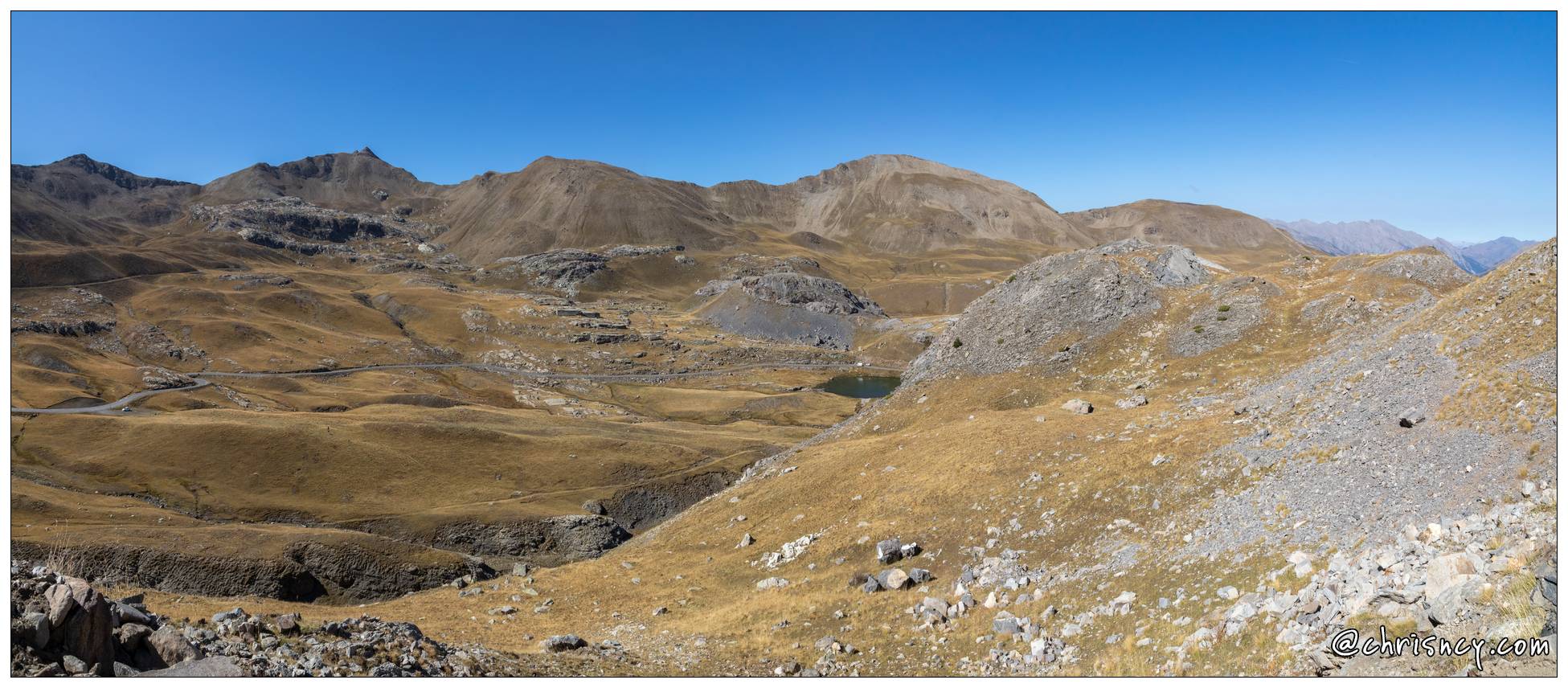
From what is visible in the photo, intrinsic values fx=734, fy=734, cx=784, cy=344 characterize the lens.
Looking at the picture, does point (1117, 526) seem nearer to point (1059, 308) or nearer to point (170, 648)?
point (170, 648)

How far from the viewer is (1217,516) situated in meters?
30.5

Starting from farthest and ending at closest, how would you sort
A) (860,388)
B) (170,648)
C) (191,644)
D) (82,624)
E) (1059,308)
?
(860,388), (1059,308), (191,644), (170,648), (82,624)

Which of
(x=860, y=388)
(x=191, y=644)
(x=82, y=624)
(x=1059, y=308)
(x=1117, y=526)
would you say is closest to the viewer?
(x=82, y=624)

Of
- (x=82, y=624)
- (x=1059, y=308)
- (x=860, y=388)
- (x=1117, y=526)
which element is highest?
(x=1059, y=308)

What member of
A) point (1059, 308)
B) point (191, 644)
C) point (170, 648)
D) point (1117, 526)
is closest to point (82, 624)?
point (170, 648)

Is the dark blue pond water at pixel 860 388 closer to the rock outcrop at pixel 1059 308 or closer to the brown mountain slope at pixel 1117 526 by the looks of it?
the rock outcrop at pixel 1059 308

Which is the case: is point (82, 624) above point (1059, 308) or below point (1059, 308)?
below

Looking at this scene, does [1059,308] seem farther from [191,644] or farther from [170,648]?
[170,648]

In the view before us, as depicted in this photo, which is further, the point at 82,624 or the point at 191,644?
the point at 191,644

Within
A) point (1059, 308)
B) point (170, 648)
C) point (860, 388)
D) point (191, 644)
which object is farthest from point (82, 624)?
point (860, 388)

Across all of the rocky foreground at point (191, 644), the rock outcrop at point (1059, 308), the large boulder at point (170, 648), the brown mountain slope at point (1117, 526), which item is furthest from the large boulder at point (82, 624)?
the rock outcrop at point (1059, 308)

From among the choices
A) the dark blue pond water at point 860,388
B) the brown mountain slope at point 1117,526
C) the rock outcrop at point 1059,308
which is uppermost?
the rock outcrop at point 1059,308

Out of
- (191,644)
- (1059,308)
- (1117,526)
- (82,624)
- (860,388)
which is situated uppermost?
(1059,308)

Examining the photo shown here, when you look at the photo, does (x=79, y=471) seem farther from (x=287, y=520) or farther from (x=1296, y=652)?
(x=1296, y=652)
